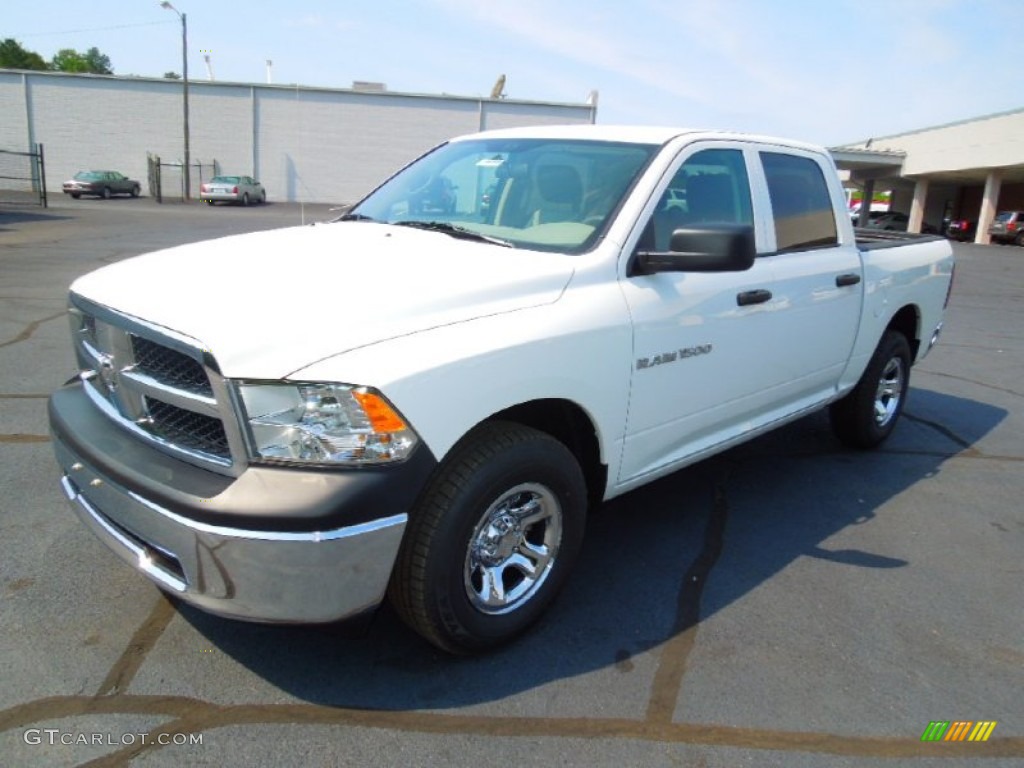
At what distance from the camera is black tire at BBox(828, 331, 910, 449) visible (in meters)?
5.09

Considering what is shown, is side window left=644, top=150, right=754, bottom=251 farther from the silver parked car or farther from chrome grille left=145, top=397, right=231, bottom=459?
the silver parked car

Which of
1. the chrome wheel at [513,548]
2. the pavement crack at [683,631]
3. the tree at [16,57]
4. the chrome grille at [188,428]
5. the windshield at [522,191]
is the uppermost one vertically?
the tree at [16,57]

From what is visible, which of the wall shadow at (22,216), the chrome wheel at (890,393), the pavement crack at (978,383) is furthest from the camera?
the wall shadow at (22,216)

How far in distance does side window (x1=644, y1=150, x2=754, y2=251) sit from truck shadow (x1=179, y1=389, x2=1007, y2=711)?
1.48 meters

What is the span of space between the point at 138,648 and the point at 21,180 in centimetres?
4520

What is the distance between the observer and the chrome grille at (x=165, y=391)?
228cm

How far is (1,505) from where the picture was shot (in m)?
3.80

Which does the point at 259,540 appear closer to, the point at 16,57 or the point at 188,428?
the point at 188,428

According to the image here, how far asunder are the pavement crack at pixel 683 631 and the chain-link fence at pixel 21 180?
3223cm

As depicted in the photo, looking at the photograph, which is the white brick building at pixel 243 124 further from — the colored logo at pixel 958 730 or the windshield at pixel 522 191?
the colored logo at pixel 958 730

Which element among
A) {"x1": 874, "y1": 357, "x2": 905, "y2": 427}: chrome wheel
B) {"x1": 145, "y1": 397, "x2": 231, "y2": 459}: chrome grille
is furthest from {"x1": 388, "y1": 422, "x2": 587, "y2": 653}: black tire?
{"x1": 874, "y1": 357, "x2": 905, "y2": 427}: chrome wheel

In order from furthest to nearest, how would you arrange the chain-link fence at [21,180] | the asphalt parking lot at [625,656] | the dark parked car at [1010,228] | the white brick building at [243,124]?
the white brick building at [243,124] < the dark parked car at [1010,228] < the chain-link fence at [21,180] < the asphalt parking lot at [625,656]

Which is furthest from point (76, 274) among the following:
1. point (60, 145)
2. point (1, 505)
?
point (60, 145)

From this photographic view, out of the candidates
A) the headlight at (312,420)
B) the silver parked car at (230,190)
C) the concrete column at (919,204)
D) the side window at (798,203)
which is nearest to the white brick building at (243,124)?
the silver parked car at (230,190)
